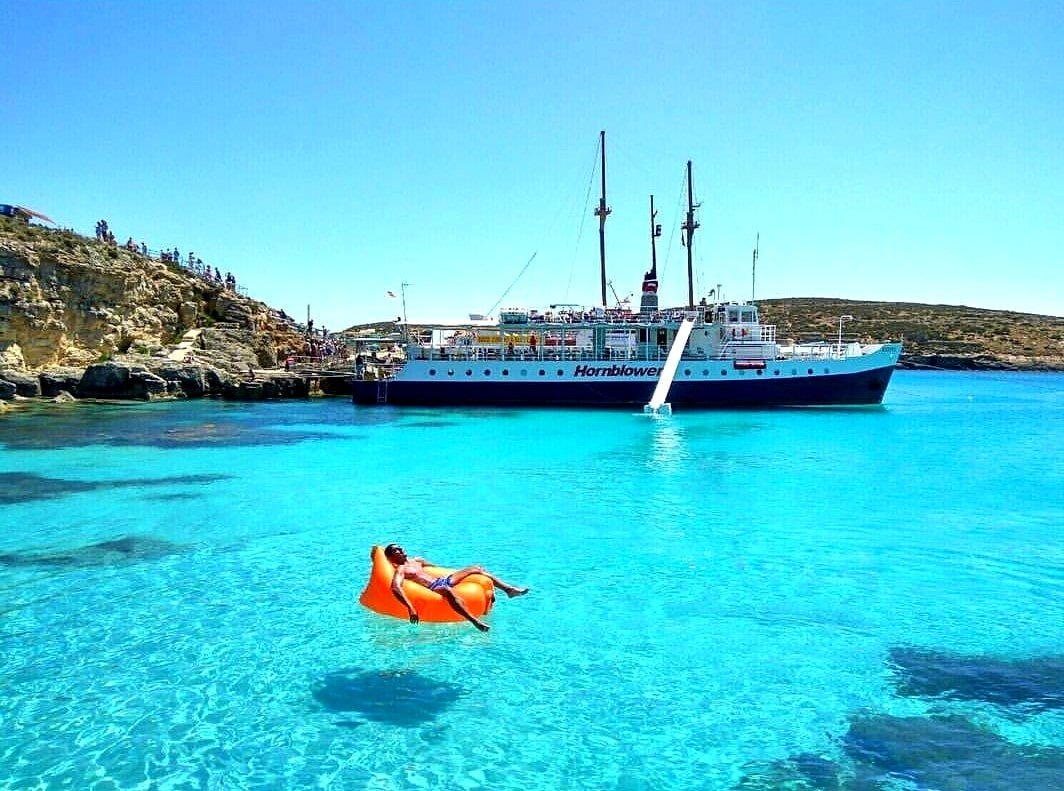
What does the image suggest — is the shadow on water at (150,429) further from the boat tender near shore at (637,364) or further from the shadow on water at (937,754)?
the shadow on water at (937,754)

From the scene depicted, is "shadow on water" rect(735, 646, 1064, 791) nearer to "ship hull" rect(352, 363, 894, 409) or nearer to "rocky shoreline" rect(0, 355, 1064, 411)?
"ship hull" rect(352, 363, 894, 409)

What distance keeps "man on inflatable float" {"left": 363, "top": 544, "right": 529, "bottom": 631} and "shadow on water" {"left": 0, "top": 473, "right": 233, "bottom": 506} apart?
Result: 497 inches

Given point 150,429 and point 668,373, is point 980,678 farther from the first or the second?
point 668,373

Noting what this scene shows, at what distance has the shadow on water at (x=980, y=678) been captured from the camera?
7863mm

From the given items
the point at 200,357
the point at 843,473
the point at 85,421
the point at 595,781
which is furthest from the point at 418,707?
the point at 200,357

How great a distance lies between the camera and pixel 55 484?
19.9 m

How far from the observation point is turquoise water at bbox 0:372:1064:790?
686 cm

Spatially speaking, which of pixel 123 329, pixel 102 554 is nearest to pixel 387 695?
pixel 102 554

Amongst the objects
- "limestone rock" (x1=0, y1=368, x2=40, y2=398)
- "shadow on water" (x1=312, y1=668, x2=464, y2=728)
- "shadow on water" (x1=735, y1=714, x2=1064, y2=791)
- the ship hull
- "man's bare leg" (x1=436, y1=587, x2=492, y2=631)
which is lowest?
"shadow on water" (x1=735, y1=714, x2=1064, y2=791)

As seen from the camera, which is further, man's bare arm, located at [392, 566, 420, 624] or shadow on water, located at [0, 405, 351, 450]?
shadow on water, located at [0, 405, 351, 450]

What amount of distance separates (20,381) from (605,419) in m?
32.0

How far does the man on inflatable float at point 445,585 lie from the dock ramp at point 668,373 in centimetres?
3045

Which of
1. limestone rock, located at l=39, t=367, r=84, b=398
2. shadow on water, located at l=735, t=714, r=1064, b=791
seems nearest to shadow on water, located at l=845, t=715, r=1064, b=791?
shadow on water, located at l=735, t=714, r=1064, b=791

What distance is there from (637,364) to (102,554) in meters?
32.6
